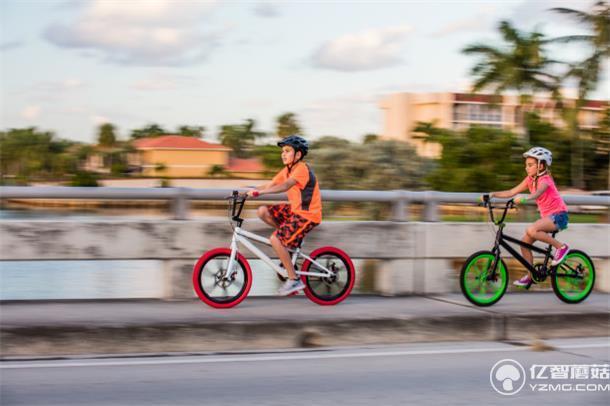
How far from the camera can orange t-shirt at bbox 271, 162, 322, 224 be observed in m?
9.25

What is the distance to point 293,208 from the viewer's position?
30.7 ft

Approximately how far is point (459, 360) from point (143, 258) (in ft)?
11.3

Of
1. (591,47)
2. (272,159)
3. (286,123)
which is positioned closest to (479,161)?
(591,47)

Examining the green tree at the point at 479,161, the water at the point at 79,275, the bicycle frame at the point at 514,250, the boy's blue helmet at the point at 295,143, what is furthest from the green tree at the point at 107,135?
the boy's blue helmet at the point at 295,143

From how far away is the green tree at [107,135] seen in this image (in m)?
140

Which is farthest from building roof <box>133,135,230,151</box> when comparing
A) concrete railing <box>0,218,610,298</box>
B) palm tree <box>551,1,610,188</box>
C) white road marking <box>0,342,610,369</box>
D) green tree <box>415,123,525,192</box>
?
white road marking <box>0,342,610,369</box>

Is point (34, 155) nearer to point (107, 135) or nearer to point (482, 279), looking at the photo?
point (107, 135)

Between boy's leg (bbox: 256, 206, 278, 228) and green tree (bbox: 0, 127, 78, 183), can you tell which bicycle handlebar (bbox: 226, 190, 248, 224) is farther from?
green tree (bbox: 0, 127, 78, 183)

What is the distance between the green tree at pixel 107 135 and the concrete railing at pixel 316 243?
13223cm

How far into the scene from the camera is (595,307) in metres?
10.0

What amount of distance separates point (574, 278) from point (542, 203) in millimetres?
968

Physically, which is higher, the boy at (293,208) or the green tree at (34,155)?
the green tree at (34,155)

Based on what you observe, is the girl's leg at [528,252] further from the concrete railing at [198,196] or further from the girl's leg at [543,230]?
the concrete railing at [198,196]

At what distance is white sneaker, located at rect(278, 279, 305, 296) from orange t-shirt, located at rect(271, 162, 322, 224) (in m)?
0.66
